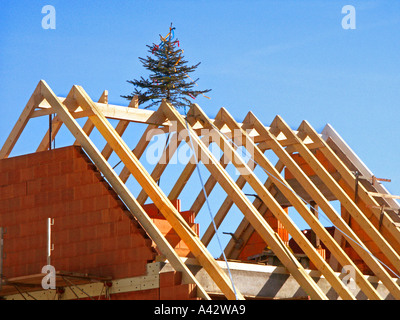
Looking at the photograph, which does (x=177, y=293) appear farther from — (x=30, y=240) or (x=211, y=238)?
(x=211, y=238)

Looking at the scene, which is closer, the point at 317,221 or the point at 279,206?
the point at 279,206

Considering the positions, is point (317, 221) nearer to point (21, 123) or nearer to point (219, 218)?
point (219, 218)

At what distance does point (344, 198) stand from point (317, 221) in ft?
7.43

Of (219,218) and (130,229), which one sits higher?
(219,218)

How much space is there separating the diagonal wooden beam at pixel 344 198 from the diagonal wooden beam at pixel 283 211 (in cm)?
143

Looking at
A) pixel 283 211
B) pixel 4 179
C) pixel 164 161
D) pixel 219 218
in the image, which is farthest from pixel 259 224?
pixel 219 218

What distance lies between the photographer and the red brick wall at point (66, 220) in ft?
52.9

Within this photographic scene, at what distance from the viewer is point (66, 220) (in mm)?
16828

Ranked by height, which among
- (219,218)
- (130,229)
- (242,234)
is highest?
(219,218)

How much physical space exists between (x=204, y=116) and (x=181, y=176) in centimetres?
248

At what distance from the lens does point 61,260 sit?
16750mm

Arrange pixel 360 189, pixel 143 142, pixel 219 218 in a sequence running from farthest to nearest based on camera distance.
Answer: pixel 219 218
pixel 360 189
pixel 143 142

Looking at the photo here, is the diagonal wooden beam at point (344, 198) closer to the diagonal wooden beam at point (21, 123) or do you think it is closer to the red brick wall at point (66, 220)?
the red brick wall at point (66, 220)
